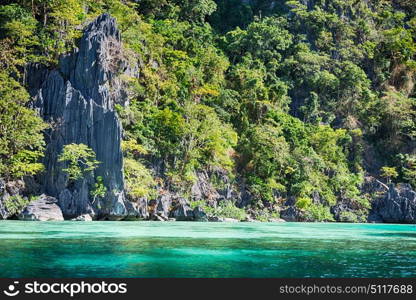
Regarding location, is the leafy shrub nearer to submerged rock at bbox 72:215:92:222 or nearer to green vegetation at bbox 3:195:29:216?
submerged rock at bbox 72:215:92:222

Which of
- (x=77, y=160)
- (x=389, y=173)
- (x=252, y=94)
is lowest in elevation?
(x=389, y=173)

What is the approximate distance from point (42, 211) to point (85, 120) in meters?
6.50

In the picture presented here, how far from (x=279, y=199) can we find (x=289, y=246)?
2545 centimetres

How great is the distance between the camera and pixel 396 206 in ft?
136

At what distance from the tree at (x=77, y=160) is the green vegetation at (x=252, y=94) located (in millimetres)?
89

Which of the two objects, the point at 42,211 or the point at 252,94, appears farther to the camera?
the point at 252,94

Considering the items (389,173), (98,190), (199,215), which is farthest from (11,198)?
(389,173)

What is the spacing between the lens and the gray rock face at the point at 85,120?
95.0 feet

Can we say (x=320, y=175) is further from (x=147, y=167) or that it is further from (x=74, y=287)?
(x=74, y=287)

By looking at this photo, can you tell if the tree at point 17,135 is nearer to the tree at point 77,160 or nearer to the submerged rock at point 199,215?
the tree at point 77,160

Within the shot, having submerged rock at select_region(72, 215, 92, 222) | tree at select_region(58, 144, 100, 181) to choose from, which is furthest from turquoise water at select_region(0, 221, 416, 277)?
tree at select_region(58, 144, 100, 181)

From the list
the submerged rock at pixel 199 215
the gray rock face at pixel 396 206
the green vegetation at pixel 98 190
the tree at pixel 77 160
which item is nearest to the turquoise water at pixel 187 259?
the green vegetation at pixel 98 190

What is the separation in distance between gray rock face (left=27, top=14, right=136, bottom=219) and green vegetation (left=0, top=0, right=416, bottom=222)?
33.3 inches

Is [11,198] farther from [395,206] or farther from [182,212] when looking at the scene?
[395,206]
